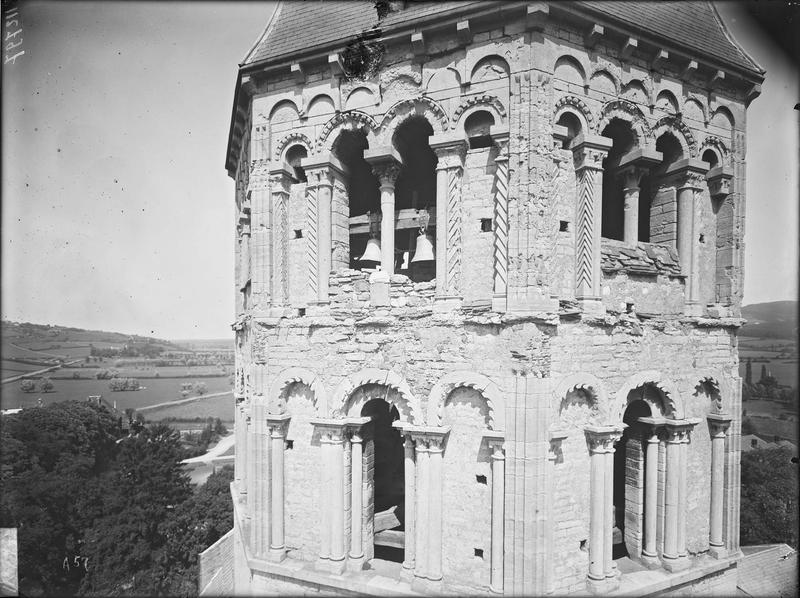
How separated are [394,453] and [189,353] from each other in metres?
70.5

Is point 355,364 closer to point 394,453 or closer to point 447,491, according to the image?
point 447,491

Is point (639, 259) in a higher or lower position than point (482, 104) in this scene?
lower

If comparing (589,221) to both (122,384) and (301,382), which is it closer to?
(301,382)

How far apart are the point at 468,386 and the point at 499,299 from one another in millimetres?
1744

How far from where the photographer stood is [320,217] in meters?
8.94

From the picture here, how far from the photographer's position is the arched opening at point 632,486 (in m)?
8.79

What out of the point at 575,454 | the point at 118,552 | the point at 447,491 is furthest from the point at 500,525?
the point at 118,552

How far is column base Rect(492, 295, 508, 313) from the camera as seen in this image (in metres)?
7.32

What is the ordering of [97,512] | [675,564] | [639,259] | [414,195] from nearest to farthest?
[675,564]
[639,259]
[414,195]
[97,512]

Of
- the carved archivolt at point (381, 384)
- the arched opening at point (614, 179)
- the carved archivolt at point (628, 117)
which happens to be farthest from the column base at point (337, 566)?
the carved archivolt at point (628, 117)

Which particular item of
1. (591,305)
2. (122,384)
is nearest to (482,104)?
(591,305)

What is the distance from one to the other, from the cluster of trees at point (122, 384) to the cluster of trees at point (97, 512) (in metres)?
20.5

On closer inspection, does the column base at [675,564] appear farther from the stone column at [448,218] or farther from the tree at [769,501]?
the tree at [769,501]

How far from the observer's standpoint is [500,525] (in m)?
7.26
